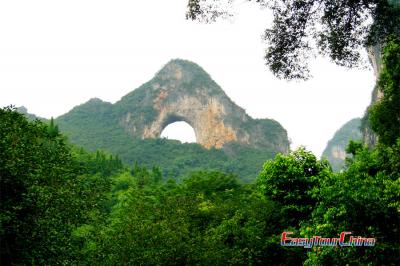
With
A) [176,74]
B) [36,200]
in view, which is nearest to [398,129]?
[36,200]

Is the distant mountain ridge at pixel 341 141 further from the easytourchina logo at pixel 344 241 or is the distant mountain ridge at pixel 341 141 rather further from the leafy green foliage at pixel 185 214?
the easytourchina logo at pixel 344 241

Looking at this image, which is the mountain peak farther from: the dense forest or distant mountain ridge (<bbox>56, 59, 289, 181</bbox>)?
the dense forest

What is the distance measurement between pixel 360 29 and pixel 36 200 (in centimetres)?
985

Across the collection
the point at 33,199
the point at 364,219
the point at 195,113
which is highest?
the point at 195,113

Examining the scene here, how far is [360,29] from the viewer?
385 inches

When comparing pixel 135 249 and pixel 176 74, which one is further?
pixel 176 74

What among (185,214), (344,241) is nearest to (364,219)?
(344,241)

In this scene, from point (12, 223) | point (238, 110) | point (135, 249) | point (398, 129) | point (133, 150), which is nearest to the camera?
point (12, 223)

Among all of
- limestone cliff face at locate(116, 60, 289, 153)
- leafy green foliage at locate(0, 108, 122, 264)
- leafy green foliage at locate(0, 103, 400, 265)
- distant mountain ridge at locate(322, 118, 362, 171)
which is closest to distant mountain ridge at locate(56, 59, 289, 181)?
limestone cliff face at locate(116, 60, 289, 153)

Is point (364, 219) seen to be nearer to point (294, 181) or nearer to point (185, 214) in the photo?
point (294, 181)

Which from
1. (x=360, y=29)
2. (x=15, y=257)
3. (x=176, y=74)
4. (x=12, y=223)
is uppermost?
(x=176, y=74)

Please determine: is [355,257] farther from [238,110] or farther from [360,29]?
[238,110]

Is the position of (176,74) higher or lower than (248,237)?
higher

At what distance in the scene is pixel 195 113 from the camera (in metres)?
116
